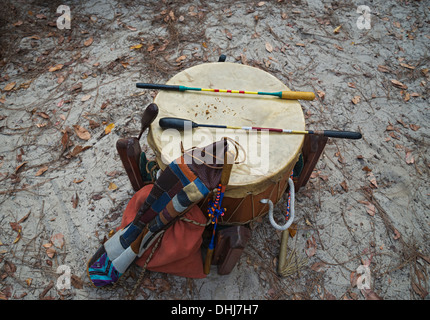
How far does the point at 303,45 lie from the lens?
372 cm

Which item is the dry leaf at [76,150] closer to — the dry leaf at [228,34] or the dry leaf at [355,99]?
the dry leaf at [228,34]

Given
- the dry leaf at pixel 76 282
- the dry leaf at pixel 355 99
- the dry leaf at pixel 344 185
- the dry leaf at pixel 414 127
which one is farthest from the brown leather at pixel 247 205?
the dry leaf at pixel 414 127

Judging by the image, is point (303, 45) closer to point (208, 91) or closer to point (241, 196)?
point (208, 91)

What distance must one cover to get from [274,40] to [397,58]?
149 centimetres

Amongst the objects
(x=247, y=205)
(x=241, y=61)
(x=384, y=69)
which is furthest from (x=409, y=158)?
(x=241, y=61)

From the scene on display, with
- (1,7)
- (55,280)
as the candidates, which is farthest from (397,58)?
(1,7)

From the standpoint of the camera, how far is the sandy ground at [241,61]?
2.20 meters

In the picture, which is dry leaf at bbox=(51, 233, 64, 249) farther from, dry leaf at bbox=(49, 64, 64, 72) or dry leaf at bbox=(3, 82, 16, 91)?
dry leaf at bbox=(49, 64, 64, 72)

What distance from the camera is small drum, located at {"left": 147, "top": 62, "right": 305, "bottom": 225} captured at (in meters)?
1.78

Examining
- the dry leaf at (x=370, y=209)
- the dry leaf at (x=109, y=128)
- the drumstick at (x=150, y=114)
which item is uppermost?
the drumstick at (x=150, y=114)

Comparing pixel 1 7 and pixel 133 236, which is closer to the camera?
pixel 133 236

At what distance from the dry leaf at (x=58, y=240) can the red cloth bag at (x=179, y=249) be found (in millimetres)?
600

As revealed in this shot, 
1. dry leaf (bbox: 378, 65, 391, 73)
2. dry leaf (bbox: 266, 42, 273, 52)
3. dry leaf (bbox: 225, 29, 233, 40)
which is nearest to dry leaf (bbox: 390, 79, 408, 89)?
dry leaf (bbox: 378, 65, 391, 73)
